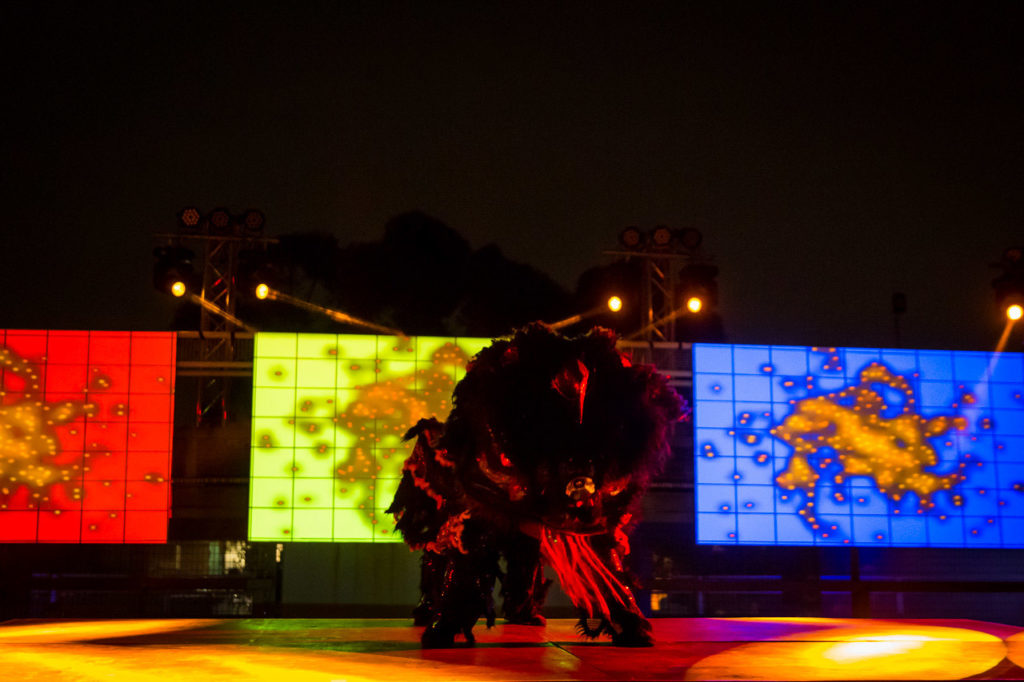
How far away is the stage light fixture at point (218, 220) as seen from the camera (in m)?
11.8

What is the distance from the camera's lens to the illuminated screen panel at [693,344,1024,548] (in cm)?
1193

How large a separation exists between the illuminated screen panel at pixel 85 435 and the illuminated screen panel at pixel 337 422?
1.07 meters

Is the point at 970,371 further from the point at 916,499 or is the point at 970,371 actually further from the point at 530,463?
the point at 530,463

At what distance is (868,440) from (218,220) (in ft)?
25.1

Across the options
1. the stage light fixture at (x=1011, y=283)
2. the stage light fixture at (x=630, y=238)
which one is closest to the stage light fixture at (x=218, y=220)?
the stage light fixture at (x=630, y=238)

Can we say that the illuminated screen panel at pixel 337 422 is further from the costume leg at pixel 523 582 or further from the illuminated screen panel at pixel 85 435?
the costume leg at pixel 523 582

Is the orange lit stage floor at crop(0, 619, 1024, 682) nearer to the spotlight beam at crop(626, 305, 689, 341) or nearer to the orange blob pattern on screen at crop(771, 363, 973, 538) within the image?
the orange blob pattern on screen at crop(771, 363, 973, 538)

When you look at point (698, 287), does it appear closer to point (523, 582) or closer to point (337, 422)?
point (337, 422)

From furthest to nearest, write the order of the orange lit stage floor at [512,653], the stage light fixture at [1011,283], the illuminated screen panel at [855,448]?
the illuminated screen panel at [855,448]
the stage light fixture at [1011,283]
the orange lit stage floor at [512,653]

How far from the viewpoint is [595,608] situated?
5582 millimetres

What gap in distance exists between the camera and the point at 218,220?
38.6 ft

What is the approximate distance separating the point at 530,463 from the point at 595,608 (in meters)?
0.87

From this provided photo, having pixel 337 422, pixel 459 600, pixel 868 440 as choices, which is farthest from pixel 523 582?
pixel 868 440

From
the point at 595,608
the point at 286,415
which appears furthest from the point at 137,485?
the point at 595,608
